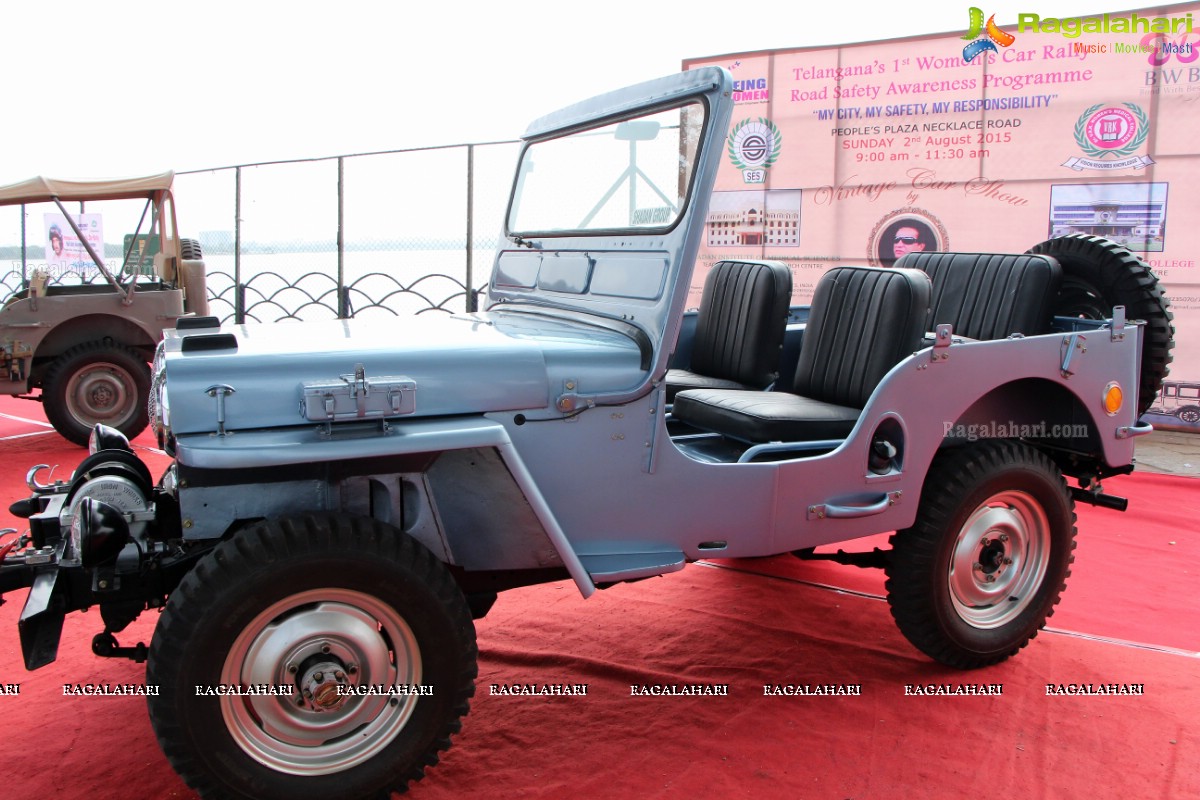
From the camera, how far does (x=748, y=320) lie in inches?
163

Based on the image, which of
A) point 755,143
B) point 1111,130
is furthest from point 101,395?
point 1111,130

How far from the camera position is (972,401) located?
3291 mm

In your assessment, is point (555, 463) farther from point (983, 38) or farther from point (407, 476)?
point (983, 38)

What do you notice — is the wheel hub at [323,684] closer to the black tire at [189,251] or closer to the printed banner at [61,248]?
the black tire at [189,251]

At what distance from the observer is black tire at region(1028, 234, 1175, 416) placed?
3.74 metres

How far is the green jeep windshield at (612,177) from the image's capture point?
3.10m

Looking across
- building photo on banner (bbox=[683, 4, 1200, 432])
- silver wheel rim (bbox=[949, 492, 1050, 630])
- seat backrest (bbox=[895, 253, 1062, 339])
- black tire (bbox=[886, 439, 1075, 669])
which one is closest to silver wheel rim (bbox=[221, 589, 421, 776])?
black tire (bbox=[886, 439, 1075, 669])

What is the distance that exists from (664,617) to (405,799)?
5.27ft

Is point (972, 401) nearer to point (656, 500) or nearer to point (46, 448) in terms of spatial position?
point (656, 500)

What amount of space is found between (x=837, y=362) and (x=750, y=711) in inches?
53.4

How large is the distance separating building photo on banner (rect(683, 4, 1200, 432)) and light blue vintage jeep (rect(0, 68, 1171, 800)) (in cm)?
412

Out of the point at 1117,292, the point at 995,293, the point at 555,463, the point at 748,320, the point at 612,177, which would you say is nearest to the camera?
the point at 555,463

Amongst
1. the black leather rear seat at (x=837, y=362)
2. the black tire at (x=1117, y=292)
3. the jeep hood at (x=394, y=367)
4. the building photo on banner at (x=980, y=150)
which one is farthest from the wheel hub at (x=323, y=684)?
the building photo on banner at (x=980, y=150)

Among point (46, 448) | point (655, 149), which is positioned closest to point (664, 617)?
point (655, 149)
